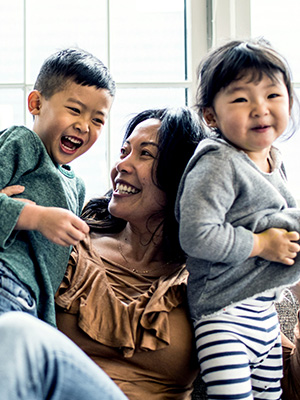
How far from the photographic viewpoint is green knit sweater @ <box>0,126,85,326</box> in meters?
1.31

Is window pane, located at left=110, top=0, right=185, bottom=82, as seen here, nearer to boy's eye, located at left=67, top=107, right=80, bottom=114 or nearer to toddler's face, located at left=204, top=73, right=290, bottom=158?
boy's eye, located at left=67, top=107, right=80, bottom=114

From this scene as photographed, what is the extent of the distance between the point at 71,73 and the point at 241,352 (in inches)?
32.2

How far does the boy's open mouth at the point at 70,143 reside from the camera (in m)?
1.48

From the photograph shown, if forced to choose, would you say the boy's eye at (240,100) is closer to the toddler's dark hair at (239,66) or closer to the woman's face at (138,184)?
the toddler's dark hair at (239,66)

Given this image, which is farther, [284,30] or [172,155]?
[284,30]

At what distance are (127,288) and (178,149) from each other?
1.48ft

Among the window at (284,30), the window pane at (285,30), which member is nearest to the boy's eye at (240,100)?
the window at (284,30)

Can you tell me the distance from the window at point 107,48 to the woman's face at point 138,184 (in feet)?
3.06

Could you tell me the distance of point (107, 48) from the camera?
2.67 meters

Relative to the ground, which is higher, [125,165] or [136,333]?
[125,165]

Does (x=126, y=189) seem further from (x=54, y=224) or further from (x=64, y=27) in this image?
(x=64, y=27)

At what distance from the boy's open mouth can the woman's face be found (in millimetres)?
221

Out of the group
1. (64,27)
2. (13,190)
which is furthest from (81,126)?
(64,27)

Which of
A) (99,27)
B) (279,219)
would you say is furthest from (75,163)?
(279,219)
